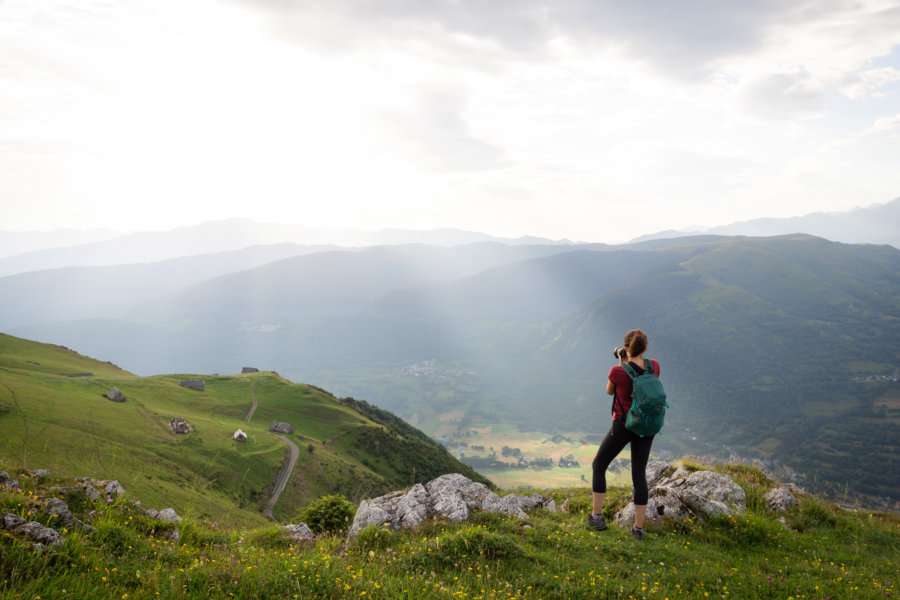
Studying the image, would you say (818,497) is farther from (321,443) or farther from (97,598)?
(321,443)

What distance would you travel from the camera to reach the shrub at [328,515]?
540 inches

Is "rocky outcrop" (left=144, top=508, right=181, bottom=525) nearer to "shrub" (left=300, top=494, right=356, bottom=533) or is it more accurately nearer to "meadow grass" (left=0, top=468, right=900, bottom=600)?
"meadow grass" (left=0, top=468, right=900, bottom=600)

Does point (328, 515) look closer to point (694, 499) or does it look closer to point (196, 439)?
point (694, 499)

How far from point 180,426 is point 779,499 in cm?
7086

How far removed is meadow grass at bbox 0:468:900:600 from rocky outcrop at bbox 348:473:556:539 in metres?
0.70

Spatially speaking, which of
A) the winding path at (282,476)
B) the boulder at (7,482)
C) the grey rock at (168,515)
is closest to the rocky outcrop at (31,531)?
the boulder at (7,482)

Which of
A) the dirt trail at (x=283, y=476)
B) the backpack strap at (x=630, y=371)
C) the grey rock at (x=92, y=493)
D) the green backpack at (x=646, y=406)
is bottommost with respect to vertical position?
the dirt trail at (x=283, y=476)

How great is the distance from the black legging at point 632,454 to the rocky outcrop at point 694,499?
4.68 feet

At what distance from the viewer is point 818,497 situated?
12.2m

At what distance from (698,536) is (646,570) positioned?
2.63 m

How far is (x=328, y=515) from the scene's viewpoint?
14.1 m

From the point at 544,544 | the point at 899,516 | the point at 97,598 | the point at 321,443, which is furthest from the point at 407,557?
the point at 321,443

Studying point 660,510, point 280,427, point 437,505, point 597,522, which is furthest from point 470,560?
point 280,427

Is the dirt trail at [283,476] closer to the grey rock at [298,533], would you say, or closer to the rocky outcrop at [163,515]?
the grey rock at [298,533]
